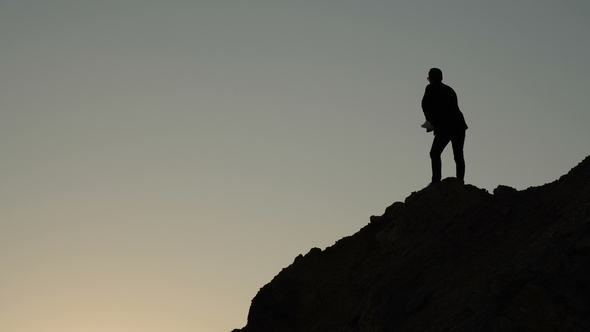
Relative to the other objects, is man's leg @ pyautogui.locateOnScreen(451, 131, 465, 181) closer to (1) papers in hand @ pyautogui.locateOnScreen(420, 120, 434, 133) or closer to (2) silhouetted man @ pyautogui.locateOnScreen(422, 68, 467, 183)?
(2) silhouetted man @ pyautogui.locateOnScreen(422, 68, 467, 183)

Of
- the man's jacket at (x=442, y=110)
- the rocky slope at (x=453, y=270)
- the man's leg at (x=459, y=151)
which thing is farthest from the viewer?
the man's leg at (x=459, y=151)

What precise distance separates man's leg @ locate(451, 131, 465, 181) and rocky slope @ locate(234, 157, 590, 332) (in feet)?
2.42

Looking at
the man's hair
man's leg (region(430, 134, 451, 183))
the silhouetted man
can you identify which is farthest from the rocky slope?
the man's hair

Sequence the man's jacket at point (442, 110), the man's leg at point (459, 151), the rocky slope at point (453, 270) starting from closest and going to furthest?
the rocky slope at point (453, 270) < the man's jacket at point (442, 110) < the man's leg at point (459, 151)

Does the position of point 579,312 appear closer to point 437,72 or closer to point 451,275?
point 451,275

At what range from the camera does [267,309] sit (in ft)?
40.5

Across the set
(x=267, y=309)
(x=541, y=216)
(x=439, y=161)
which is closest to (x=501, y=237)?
(x=541, y=216)

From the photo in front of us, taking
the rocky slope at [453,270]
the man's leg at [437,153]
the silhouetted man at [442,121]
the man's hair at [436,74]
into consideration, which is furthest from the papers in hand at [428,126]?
the rocky slope at [453,270]

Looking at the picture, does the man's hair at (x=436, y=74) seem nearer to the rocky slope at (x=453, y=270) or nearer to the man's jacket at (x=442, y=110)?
the man's jacket at (x=442, y=110)

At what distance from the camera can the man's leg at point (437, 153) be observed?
1297 cm

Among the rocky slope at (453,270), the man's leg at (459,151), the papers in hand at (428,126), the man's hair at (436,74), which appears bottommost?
the rocky slope at (453,270)

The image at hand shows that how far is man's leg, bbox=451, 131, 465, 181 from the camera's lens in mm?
13055

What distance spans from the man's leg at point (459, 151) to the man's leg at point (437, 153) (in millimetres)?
127

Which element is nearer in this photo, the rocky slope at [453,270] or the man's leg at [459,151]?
the rocky slope at [453,270]
